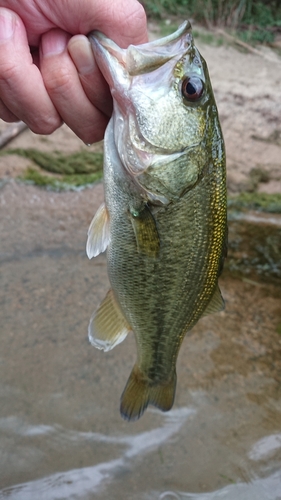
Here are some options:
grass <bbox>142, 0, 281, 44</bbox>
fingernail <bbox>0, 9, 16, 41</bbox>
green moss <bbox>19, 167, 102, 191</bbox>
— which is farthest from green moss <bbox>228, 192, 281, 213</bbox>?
fingernail <bbox>0, 9, 16, 41</bbox>

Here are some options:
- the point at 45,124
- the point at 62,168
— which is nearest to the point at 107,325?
the point at 45,124

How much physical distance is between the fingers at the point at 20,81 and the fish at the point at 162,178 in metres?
0.22

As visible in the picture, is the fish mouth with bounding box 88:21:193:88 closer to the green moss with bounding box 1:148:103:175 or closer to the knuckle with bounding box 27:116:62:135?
the knuckle with bounding box 27:116:62:135

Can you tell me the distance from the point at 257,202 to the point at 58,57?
10.3 ft

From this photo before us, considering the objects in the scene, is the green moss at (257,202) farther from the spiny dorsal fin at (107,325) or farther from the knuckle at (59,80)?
the knuckle at (59,80)

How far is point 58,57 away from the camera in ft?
4.97

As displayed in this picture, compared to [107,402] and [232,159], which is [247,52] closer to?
[232,159]

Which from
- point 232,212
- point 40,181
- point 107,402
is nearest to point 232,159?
point 232,212

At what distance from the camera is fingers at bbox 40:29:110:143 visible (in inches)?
59.4

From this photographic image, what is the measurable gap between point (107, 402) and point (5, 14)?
7.09 feet

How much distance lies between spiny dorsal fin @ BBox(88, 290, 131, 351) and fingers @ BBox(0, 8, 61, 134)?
0.67 m

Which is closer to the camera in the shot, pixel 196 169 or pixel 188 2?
pixel 196 169

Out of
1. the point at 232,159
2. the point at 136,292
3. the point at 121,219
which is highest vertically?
the point at 121,219

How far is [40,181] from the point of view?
Result: 4.32 metres
